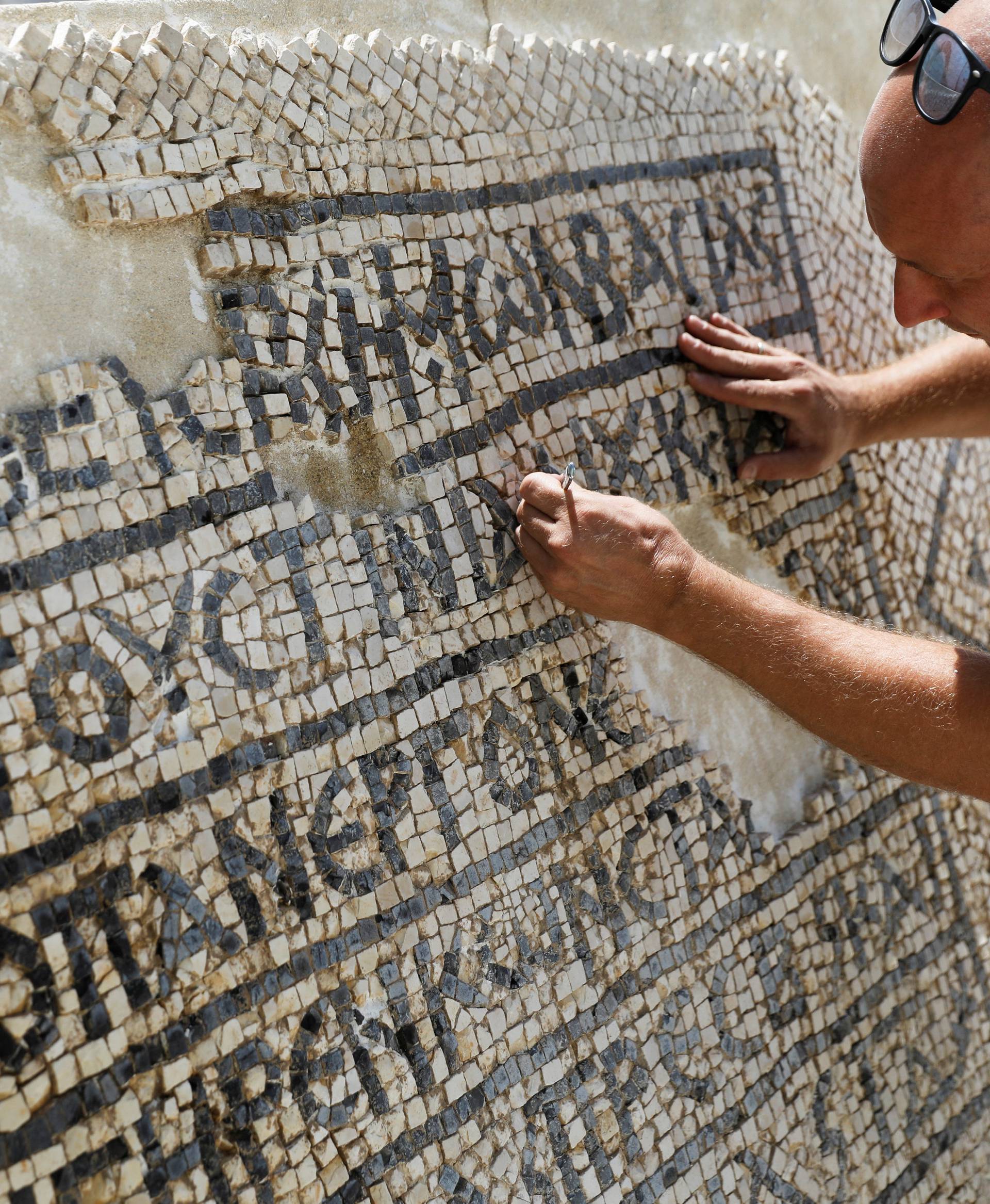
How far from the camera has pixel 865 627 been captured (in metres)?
1.60

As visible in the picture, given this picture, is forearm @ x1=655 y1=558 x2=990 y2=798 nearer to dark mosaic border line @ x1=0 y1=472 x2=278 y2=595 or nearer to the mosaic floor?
the mosaic floor

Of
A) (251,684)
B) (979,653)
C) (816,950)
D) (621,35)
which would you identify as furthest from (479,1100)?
(621,35)

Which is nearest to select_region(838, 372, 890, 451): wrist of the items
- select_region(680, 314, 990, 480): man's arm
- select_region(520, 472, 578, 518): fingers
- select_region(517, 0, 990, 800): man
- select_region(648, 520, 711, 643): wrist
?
select_region(680, 314, 990, 480): man's arm

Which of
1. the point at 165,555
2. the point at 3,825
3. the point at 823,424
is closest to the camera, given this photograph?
the point at 3,825

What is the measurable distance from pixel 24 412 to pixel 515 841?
0.78 meters

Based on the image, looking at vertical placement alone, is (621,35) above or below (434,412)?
above

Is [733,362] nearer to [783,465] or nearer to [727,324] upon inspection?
[727,324]

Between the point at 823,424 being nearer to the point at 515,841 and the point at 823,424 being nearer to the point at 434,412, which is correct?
the point at 434,412

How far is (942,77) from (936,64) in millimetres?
17

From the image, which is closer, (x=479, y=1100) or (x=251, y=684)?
(x=251, y=684)

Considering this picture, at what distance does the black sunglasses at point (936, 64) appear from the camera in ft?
4.12

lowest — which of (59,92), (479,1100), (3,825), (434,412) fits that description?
(479,1100)

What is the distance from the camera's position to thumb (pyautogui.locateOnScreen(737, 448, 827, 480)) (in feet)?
6.09

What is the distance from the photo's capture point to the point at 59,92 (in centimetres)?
119
